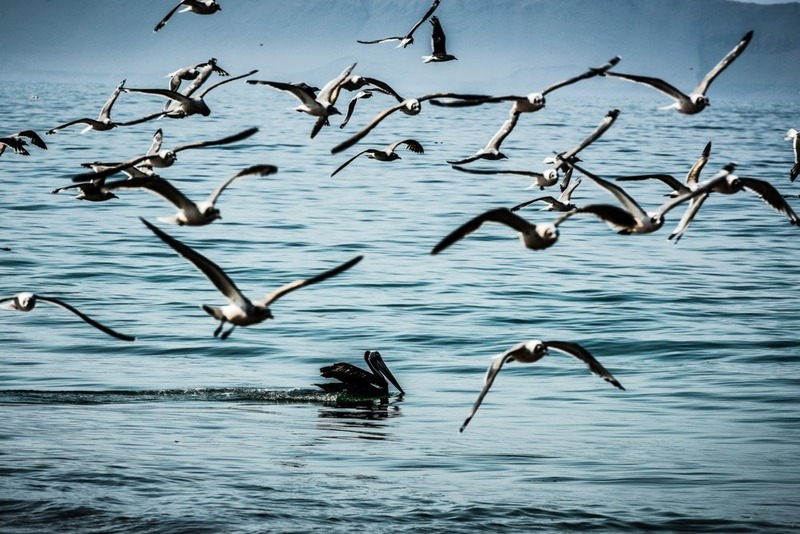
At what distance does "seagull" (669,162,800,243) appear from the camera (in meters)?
14.7

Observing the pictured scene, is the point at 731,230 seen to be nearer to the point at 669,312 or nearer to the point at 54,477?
the point at 669,312

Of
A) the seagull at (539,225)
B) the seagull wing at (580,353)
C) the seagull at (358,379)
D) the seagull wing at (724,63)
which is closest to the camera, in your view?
the seagull at (539,225)

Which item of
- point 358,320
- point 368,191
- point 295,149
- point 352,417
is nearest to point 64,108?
point 295,149

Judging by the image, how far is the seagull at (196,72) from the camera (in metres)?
20.7

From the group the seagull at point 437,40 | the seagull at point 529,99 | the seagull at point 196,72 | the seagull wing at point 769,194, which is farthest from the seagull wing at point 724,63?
the seagull at point 196,72

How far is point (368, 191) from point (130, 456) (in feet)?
116

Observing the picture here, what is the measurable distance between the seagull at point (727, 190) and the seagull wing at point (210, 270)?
16.0 feet

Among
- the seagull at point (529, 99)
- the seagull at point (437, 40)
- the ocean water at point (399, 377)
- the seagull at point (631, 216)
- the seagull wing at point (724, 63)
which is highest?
the seagull at point (437, 40)

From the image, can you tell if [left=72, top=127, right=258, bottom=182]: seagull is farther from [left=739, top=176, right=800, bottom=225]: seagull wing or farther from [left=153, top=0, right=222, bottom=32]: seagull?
[left=739, top=176, right=800, bottom=225]: seagull wing

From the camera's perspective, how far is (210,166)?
59438mm

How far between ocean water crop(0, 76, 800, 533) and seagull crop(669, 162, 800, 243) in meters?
1.19

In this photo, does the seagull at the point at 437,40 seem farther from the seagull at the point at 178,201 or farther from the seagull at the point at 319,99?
the seagull at the point at 178,201

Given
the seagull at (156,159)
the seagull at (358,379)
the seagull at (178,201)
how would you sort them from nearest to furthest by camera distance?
the seagull at (156,159) → the seagull at (178,201) → the seagull at (358,379)

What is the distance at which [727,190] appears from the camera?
1513 cm
